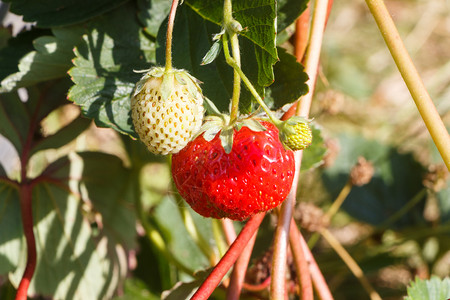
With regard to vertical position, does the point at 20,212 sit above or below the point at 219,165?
below

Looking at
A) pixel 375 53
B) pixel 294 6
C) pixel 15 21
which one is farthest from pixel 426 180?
pixel 375 53

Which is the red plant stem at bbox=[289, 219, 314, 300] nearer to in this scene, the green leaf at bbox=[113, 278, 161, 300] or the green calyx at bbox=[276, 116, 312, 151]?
the green calyx at bbox=[276, 116, 312, 151]

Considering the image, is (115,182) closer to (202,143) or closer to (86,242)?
(86,242)

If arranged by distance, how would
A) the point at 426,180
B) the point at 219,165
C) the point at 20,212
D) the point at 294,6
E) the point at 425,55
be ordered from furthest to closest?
the point at 425,55 < the point at 426,180 < the point at 20,212 < the point at 294,6 < the point at 219,165

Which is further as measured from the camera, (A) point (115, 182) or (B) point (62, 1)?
(A) point (115, 182)

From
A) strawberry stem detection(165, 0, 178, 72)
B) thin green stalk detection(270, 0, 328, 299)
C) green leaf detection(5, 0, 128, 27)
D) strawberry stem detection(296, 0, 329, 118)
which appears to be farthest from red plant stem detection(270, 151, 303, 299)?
green leaf detection(5, 0, 128, 27)

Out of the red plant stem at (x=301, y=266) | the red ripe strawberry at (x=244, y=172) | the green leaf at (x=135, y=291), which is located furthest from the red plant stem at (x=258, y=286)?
the green leaf at (x=135, y=291)

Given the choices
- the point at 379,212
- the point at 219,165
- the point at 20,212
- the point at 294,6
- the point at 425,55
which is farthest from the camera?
the point at 425,55
